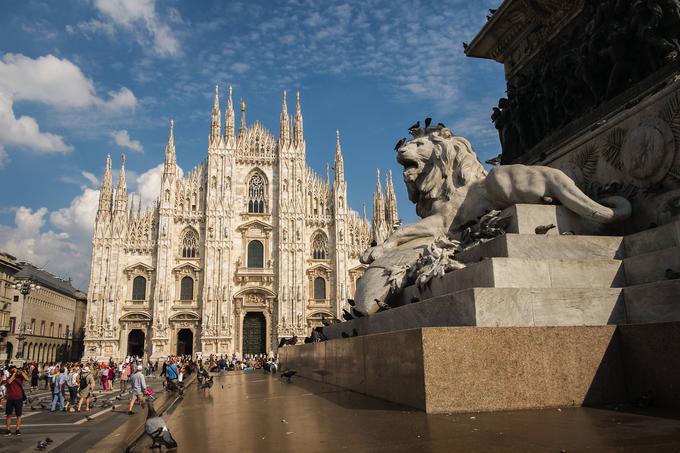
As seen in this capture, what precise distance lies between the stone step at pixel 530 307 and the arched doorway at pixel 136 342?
110 ft

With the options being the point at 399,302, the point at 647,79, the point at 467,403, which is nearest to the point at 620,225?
the point at 647,79

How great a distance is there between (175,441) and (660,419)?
97.0 inches

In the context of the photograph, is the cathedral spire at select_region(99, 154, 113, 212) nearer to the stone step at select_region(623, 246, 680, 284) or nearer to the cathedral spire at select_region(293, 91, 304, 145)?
the cathedral spire at select_region(293, 91, 304, 145)

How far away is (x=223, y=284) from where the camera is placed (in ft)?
109

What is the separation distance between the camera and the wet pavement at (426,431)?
2.15 meters

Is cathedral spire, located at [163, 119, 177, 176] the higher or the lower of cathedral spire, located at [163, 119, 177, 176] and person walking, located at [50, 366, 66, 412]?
the higher

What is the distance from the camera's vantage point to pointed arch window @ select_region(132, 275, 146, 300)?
33438 mm

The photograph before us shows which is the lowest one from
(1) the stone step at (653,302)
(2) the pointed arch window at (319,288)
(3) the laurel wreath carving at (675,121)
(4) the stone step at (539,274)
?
(1) the stone step at (653,302)

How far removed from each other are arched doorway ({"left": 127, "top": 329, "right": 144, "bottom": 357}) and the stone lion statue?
31.4 metres

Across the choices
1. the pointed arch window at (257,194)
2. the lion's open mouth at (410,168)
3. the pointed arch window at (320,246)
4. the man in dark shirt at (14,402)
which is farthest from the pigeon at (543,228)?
the pointed arch window at (257,194)

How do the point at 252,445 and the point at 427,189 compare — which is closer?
the point at 252,445

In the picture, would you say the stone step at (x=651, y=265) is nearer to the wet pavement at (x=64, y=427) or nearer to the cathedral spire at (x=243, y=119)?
the wet pavement at (x=64, y=427)

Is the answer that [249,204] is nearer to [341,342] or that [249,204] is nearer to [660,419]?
[341,342]

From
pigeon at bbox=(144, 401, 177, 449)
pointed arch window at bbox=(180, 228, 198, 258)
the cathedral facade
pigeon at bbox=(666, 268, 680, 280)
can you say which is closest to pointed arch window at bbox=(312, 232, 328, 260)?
the cathedral facade
